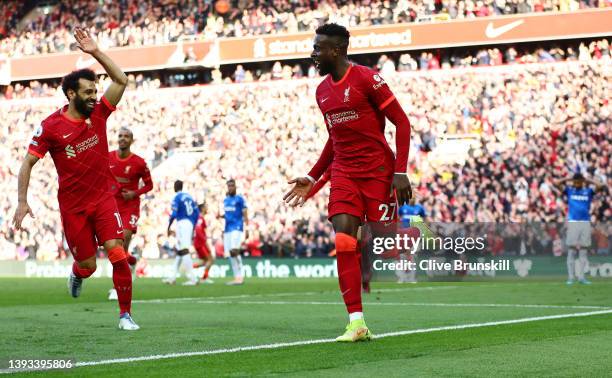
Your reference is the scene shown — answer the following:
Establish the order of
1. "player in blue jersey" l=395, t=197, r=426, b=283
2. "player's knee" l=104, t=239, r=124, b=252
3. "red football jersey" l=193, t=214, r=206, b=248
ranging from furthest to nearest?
"red football jersey" l=193, t=214, r=206, b=248 → "player in blue jersey" l=395, t=197, r=426, b=283 → "player's knee" l=104, t=239, r=124, b=252

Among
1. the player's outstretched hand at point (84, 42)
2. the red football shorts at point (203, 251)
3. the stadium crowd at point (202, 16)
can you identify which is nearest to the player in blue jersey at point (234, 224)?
the red football shorts at point (203, 251)

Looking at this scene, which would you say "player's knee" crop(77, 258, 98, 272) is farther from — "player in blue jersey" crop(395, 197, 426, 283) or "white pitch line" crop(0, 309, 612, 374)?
"player in blue jersey" crop(395, 197, 426, 283)

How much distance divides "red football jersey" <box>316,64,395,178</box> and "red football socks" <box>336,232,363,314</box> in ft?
1.86

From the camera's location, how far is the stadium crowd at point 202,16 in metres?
39.0

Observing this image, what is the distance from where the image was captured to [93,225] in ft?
34.4

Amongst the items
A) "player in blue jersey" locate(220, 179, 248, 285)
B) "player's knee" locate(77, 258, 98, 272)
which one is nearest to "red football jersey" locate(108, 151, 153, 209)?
"player's knee" locate(77, 258, 98, 272)

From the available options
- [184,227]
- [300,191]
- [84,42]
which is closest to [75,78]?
[84,42]

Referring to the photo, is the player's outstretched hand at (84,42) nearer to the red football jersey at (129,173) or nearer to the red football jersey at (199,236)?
the red football jersey at (129,173)

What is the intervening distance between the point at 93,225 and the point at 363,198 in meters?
3.09

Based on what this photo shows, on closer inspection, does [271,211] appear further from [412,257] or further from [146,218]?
[412,257]

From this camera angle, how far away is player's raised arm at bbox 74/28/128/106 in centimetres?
970

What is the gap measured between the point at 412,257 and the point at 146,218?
604 inches

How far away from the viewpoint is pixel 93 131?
1032cm

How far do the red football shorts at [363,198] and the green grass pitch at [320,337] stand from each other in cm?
105
